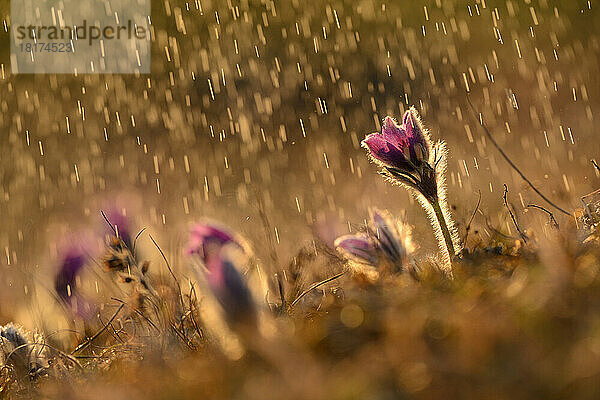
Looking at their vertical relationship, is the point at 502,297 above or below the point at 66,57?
below

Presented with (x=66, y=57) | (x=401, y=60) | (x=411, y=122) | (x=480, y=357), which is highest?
(x=66, y=57)

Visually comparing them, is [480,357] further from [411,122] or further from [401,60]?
[401,60]

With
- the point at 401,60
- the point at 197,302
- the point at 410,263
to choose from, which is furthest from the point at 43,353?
the point at 401,60

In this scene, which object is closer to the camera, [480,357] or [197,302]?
[480,357]

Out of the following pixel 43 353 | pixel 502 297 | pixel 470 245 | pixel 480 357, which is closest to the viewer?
pixel 480 357

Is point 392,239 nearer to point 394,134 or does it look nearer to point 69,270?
point 394,134

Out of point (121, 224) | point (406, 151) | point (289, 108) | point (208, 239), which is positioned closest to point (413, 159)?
point (406, 151)

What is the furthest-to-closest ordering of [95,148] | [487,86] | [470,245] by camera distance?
[95,148], [487,86], [470,245]
